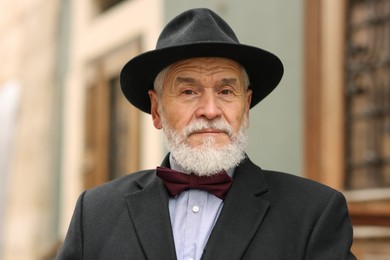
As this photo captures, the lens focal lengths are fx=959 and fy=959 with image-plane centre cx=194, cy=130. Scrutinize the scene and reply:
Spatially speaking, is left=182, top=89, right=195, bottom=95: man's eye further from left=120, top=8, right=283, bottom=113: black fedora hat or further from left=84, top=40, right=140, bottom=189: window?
left=84, top=40, right=140, bottom=189: window

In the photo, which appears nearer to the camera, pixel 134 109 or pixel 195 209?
pixel 195 209

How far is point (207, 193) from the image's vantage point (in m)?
3.29

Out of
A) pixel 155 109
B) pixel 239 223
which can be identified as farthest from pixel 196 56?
pixel 239 223

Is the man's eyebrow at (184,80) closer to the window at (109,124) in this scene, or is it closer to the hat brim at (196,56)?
the hat brim at (196,56)

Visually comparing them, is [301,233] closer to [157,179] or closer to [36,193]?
[157,179]

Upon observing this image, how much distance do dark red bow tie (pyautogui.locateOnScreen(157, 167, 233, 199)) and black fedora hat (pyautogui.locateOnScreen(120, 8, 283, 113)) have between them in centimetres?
38

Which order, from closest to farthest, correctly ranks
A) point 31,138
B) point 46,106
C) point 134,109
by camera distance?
point 134,109 → point 46,106 → point 31,138

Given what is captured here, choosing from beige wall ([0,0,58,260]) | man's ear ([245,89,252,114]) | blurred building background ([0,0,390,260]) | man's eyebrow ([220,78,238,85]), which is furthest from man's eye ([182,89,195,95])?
beige wall ([0,0,58,260])

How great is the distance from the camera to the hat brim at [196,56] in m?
3.25

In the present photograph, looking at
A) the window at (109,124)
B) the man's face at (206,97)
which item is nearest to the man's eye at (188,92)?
the man's face at (206,97)

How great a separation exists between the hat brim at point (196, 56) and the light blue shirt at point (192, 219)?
0.46 metres

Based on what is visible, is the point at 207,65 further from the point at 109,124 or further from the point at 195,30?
the point at 109,124

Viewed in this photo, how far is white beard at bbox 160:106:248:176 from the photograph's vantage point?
10.6 feet

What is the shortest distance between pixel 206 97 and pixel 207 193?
0.34 metres
